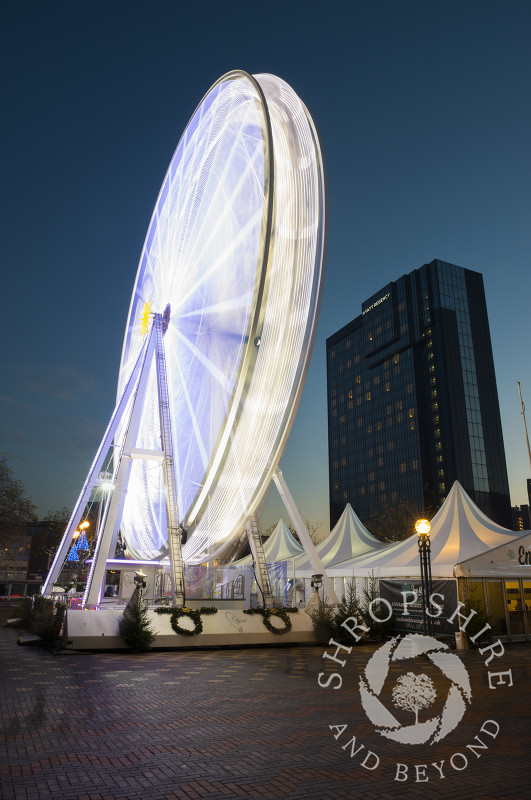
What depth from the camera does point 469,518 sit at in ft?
81.9

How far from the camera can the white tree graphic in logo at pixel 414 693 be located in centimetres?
880

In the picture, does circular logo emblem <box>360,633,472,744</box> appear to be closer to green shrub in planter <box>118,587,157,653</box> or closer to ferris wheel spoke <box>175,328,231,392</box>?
green shrub in planter <box>118,587,157,653</box>

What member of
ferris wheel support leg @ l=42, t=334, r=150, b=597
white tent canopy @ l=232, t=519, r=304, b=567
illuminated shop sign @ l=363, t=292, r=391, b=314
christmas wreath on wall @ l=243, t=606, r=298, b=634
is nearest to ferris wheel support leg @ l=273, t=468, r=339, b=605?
christmas wreath on wall @ l=243, t=606, r=298, b=634

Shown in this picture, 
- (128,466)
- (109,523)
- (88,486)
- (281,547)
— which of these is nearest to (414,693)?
(109,523)

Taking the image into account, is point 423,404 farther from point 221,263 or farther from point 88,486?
point 221,263

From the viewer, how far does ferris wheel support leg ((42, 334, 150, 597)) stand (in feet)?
70.6

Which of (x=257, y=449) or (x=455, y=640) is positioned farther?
(x=455, y=640)

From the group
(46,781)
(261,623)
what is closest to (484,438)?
(261,623)

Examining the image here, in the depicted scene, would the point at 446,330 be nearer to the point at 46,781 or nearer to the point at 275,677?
the point at 275,677

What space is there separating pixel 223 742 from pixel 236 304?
10.7 meters

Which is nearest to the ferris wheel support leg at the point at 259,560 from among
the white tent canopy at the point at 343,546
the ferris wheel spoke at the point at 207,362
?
the ferris wheel spoke at the point at 207,362

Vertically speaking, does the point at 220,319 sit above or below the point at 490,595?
above

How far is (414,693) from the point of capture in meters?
9.93

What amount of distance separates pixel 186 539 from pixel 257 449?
194 inches
